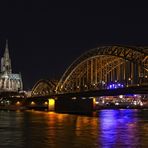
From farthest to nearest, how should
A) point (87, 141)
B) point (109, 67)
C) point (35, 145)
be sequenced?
1. point (109, 67)
2. point (87, 141)
3. point (35, 145)

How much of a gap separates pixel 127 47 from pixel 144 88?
78.2 ft

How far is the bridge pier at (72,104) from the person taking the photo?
17088 cm

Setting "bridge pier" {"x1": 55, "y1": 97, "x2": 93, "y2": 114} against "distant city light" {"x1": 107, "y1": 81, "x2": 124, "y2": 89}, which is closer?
"distant city light" {"x1": 107, "y1": 81, "x2": 124, "y2": 89}

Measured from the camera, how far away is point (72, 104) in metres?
176

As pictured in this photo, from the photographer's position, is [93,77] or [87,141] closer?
[87,141]

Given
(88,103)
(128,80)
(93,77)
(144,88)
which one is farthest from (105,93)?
(88,103)

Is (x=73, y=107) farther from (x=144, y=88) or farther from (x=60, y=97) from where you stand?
(x=144, y=88)

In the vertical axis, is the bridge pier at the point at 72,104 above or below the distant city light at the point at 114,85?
below

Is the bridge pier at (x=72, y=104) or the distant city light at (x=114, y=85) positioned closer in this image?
the distant city light at (x=114, y=85)

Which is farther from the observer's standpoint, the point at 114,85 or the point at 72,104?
the point at 72,104

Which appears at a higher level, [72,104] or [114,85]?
[114,85]

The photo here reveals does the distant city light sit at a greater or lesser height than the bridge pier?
greater

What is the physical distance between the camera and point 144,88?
105688 mm

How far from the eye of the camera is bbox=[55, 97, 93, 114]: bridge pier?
17088 cm
